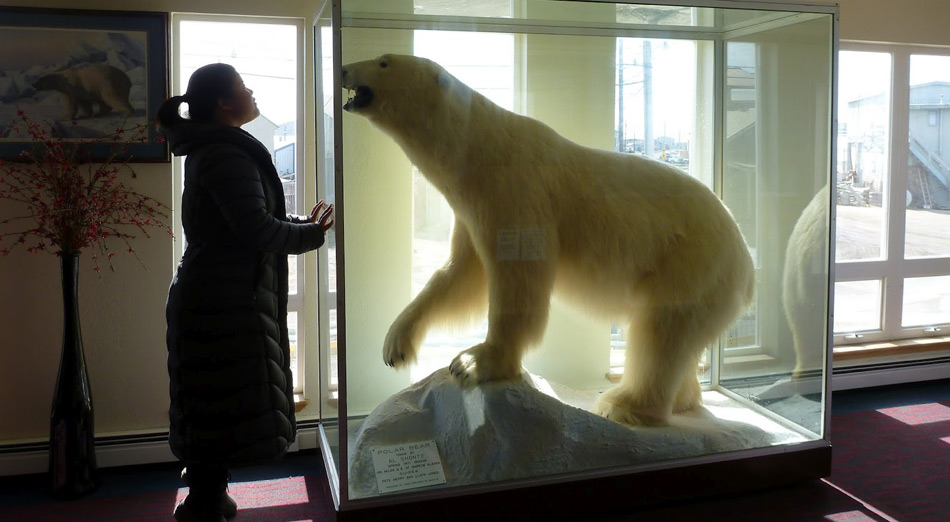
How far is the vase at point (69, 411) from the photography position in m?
2.70

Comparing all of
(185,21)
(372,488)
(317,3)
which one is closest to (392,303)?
(372,488)

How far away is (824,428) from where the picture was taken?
272cm

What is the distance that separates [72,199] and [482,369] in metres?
1.55

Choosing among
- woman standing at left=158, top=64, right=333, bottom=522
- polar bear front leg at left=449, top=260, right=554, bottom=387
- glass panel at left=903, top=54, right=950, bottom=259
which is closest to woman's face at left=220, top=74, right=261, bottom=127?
woman standing at left=158, top=64, right=333, bottom=522

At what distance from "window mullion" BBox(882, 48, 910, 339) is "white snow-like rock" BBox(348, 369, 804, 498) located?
231 cm

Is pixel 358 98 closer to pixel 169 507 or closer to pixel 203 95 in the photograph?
pixel 203 95

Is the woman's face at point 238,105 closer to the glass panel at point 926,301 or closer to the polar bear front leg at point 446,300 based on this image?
the polar bear front leg at point 446,300

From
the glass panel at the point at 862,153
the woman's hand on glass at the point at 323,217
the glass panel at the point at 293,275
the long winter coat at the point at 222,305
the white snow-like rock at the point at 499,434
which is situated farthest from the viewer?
A: the glass panel at the point at 862,153

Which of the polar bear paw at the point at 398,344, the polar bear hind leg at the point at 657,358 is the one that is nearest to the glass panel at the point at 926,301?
the polar bear hind leg at the point at 657,358

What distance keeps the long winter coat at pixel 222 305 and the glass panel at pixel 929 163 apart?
3.64 meters

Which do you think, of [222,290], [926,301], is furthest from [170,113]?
[926,301]

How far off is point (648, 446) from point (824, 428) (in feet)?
2.40

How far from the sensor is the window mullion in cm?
403

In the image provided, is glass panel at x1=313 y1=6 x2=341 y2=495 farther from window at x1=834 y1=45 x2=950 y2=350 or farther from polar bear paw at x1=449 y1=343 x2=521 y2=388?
window at x1=834 y1=45 x2=950 y2=350
